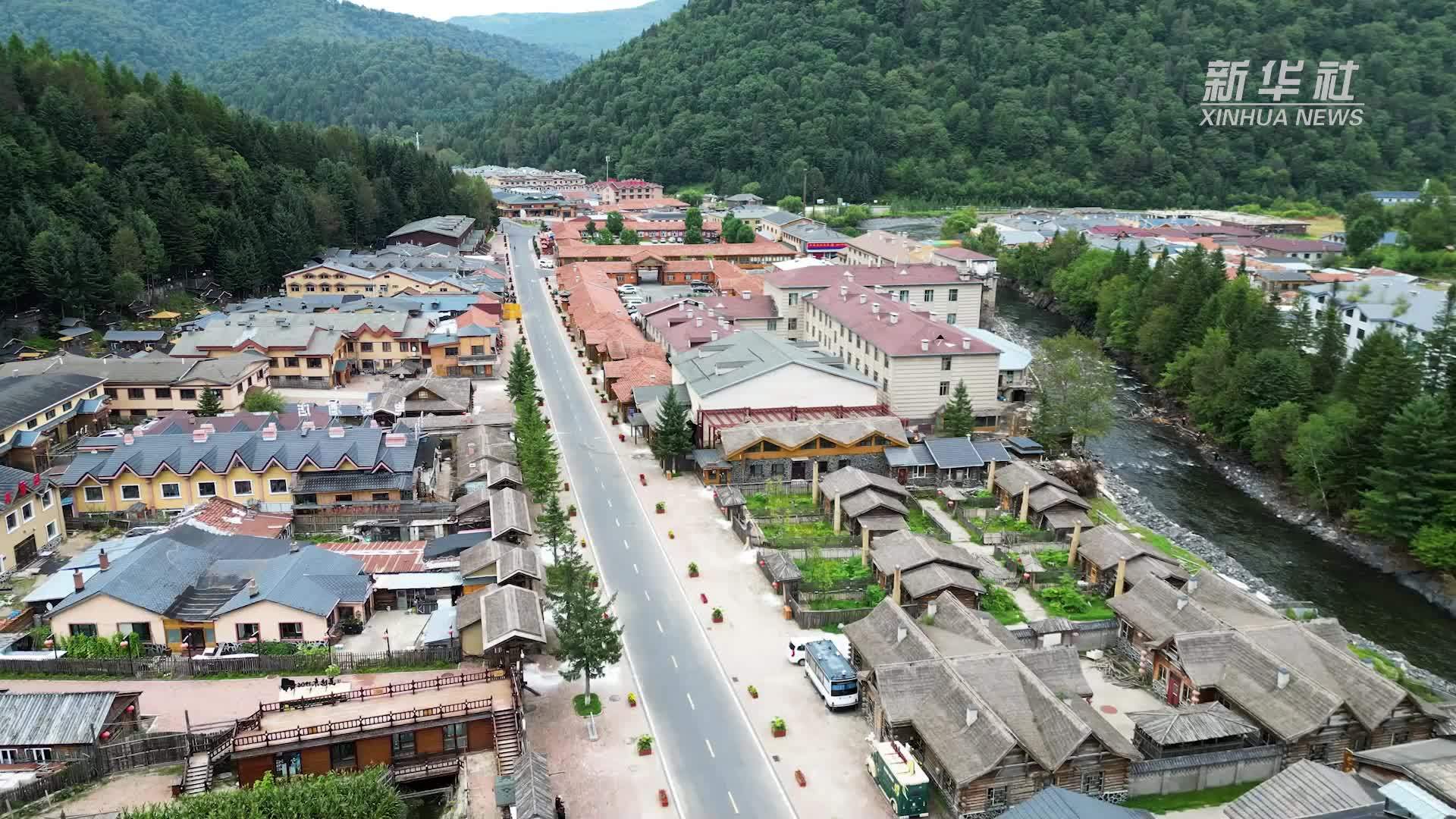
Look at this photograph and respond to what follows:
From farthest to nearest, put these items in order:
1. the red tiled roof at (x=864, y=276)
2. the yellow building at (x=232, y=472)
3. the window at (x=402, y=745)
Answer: the red tiled roof at (x=864, y=276)
the yellow building at (x=232, y=472)
the window at (x=402, y=745)

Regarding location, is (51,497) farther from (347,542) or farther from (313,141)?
(313,141)

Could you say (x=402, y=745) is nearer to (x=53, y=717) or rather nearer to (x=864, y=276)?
(x=53, y=717)

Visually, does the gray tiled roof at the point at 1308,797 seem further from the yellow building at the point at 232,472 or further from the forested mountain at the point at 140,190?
the forested mountain at the point at 140,190

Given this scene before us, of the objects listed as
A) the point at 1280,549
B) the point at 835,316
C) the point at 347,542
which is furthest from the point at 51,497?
the point at 1280,549

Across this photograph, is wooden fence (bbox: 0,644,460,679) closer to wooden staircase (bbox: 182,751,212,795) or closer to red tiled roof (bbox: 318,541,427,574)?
wooden staircase (bbox: 182,751,212,795)

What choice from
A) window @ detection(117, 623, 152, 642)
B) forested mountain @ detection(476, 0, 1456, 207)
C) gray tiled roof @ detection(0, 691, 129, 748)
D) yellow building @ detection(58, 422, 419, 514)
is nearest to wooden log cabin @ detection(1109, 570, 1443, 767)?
gray tiled roof @ detection(0, 691, 129, 748)

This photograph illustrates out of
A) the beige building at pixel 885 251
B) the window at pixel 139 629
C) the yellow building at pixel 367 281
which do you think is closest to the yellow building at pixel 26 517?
the window at pixel 139 629
